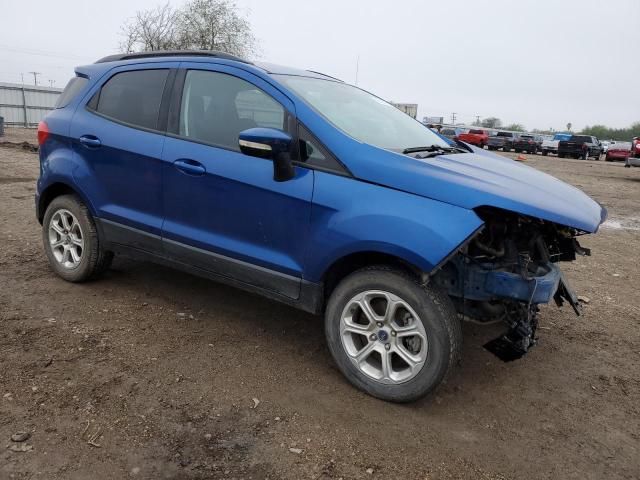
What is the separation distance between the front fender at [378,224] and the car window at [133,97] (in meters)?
1.54

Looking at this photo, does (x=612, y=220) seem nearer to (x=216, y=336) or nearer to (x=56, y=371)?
(x=216, y=336)

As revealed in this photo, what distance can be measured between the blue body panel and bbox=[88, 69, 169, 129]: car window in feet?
0.23

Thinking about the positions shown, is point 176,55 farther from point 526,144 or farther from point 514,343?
point 526,144

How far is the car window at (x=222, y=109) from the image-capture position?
11.0 ft

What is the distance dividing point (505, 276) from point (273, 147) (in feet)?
4.79

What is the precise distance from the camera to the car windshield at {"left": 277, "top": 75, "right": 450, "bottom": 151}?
3309 mm

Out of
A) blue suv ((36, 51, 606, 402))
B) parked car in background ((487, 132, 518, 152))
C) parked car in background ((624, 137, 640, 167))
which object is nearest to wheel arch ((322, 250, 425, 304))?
blue suv ((36, 51, 606, 402))

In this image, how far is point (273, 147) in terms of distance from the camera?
9.83 ft

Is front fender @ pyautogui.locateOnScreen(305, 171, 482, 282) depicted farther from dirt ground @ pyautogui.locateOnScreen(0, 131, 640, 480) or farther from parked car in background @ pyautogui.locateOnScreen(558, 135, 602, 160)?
parked car in background @ pyautogui.locateOnScreen(558, 135, 602, 160)

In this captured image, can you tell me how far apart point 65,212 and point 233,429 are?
2612 millimetres

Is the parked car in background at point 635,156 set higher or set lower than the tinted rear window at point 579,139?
lower

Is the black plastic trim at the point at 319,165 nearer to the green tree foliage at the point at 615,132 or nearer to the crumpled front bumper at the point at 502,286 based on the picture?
the crumpled front bumper at the point at 502,286

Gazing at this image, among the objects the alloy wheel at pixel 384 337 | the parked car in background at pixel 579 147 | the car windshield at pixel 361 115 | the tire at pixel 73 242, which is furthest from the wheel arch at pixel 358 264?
the parked car in background at pixel 579 147

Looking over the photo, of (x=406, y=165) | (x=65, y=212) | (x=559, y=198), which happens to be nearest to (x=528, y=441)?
(x=559, y=198)
